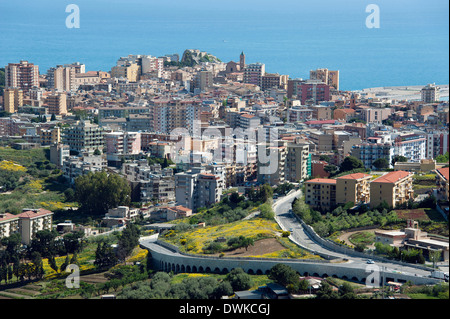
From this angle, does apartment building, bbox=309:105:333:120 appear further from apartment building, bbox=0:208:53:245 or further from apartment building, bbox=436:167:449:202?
apartment building, bbox=436:167:449:202

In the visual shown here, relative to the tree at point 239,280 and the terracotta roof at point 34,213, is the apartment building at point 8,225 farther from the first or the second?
the tree at point 239,280

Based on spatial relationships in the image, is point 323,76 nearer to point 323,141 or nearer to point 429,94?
point 429,94

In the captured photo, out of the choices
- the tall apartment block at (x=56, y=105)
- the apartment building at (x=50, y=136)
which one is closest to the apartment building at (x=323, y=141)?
the apartment building at (x=50, y=136)

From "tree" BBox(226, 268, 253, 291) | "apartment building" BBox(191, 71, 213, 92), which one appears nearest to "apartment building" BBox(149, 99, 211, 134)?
"apartment building" BBox(191, 71, 213, 92)

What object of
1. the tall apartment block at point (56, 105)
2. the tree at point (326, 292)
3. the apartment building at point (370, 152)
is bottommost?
the tree at point (326, 292)

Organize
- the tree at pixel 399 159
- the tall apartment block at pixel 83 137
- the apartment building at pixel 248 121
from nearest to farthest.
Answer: the tree at pixel 399 159
the tall apartment block at pixel 83 137
the apartment building at pixel 248 121

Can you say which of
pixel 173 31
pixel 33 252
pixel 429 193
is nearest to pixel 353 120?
pixel 429 193

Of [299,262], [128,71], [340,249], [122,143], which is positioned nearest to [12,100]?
[122,143]
